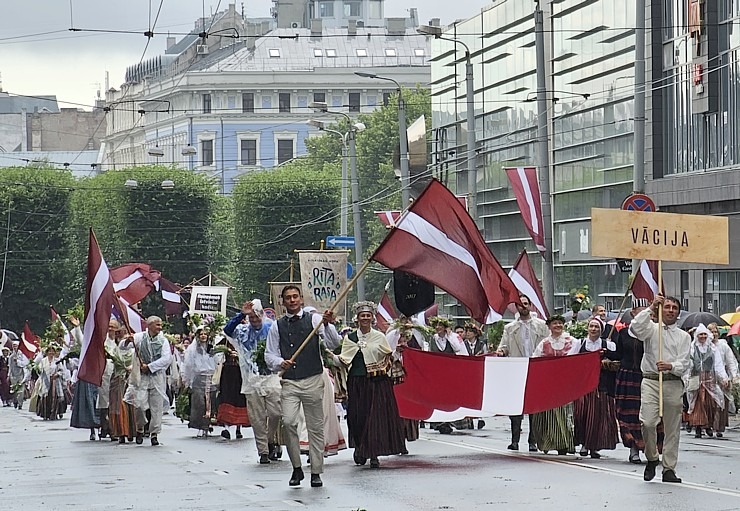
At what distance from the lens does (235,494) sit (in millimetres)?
14891

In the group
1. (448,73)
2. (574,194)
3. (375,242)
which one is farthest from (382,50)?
(574,194)

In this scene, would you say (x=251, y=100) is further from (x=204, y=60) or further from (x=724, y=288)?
(x=724, y=288)

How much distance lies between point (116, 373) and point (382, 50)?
9901 centimetres

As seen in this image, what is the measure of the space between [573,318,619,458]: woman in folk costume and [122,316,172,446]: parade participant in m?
6.52

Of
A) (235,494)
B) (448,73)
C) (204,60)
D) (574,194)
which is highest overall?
(204,60)

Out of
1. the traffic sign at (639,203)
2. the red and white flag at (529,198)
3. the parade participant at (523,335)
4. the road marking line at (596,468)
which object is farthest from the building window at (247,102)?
the parade participant at (523,335)

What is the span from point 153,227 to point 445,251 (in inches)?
2612

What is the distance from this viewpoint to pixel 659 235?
622 inches

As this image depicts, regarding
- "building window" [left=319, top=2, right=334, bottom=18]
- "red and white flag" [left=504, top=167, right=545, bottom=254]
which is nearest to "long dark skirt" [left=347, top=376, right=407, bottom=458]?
"red and white flag" [left=504, top=167, right=545, bottom=254]

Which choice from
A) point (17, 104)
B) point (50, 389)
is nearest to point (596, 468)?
point (50, 389)

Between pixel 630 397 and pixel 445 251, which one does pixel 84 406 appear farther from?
pixel 630 397

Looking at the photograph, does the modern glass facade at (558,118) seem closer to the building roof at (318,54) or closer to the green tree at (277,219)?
the green tree at (277,219)

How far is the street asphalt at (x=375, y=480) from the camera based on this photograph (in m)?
13.8

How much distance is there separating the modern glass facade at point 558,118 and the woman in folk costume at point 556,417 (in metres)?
27.2
